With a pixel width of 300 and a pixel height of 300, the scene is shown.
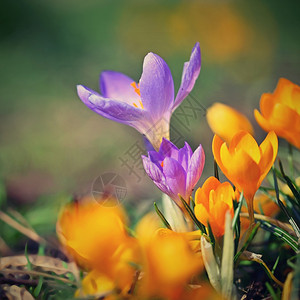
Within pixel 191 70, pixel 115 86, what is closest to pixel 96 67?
pixel 115 86

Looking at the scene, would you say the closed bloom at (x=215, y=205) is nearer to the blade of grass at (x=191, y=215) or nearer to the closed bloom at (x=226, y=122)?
the blade of grass at (x=191, y=215)

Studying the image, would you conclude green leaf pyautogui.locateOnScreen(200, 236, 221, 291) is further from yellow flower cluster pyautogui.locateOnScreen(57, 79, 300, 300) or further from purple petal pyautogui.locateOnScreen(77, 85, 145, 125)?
purple petal pyautogui.locateOnScreen(77, 85, 145, 125)

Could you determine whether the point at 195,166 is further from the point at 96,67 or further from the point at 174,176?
the point at 96,67

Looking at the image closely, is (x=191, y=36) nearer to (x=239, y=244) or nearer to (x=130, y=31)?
(x=130, y=31)

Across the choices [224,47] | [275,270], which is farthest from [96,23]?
[275,270]

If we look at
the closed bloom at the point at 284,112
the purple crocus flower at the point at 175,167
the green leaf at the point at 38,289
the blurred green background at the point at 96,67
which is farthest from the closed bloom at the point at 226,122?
the blurred green background at the point at 96,67

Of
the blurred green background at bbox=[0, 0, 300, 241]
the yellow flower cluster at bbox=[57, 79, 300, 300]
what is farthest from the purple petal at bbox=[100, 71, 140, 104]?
the blurred green background at bbox=[0, 0, 300, 241]
